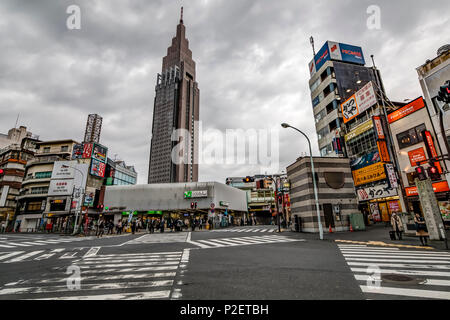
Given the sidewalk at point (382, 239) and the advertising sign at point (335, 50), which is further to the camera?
the advertising sign at point (335, 50)

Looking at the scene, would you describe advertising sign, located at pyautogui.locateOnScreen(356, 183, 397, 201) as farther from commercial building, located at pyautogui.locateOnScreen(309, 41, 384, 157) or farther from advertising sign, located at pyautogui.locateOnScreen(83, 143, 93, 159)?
advertising sign, located at pyautogui.locateOnScreen(83, 143, 93, 159)

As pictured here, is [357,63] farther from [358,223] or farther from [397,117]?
[358,223]

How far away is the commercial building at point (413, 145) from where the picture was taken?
20.4 m

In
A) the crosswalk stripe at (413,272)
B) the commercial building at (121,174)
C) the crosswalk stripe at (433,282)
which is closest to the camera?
the crosswalk stripe at (433,282)

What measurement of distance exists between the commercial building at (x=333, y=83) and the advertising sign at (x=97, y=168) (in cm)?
5077

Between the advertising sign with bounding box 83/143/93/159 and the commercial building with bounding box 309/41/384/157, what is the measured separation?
51.9 meters

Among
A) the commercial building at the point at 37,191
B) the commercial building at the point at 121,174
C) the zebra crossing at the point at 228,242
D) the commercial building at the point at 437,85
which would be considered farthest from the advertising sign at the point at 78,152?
the commercial building at the point at 437,85

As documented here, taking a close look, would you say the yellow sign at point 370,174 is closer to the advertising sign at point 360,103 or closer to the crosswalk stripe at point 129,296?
the advertising sign at point 360,103

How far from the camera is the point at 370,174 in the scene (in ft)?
89.6

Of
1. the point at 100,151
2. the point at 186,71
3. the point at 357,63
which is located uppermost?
the point at 186,71

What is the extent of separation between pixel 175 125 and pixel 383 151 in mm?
141155
